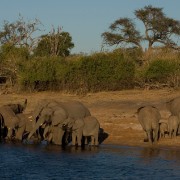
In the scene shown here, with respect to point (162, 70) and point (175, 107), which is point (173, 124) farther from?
point (162, 70)

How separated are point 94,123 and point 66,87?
1274 cm

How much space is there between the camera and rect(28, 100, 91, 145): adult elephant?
62.4 feet

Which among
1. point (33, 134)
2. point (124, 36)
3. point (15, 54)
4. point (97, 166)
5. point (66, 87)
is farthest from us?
point (124, 36)

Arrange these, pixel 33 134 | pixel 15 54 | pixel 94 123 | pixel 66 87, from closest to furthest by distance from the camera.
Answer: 1. pixel 94 123
2. pixel 33 134
3. pixel 66 87
4. pixel 15 54

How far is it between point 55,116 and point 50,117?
22 centimetres

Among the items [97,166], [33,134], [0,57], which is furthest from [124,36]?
[97,166]

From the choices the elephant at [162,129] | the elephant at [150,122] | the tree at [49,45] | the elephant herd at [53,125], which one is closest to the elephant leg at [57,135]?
the elephant herd at [53,125]

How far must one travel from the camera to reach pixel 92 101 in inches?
1077

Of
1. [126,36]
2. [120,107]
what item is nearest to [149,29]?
[126,36]

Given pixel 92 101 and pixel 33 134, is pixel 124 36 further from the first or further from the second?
pixel 33 134

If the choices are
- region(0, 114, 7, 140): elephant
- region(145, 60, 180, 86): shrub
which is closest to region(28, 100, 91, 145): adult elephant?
region(0, 114, 7, 140): elephant

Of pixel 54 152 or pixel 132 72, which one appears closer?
pixel 54 152

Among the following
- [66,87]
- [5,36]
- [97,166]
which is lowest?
[97,166]

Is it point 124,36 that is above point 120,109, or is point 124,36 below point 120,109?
above
